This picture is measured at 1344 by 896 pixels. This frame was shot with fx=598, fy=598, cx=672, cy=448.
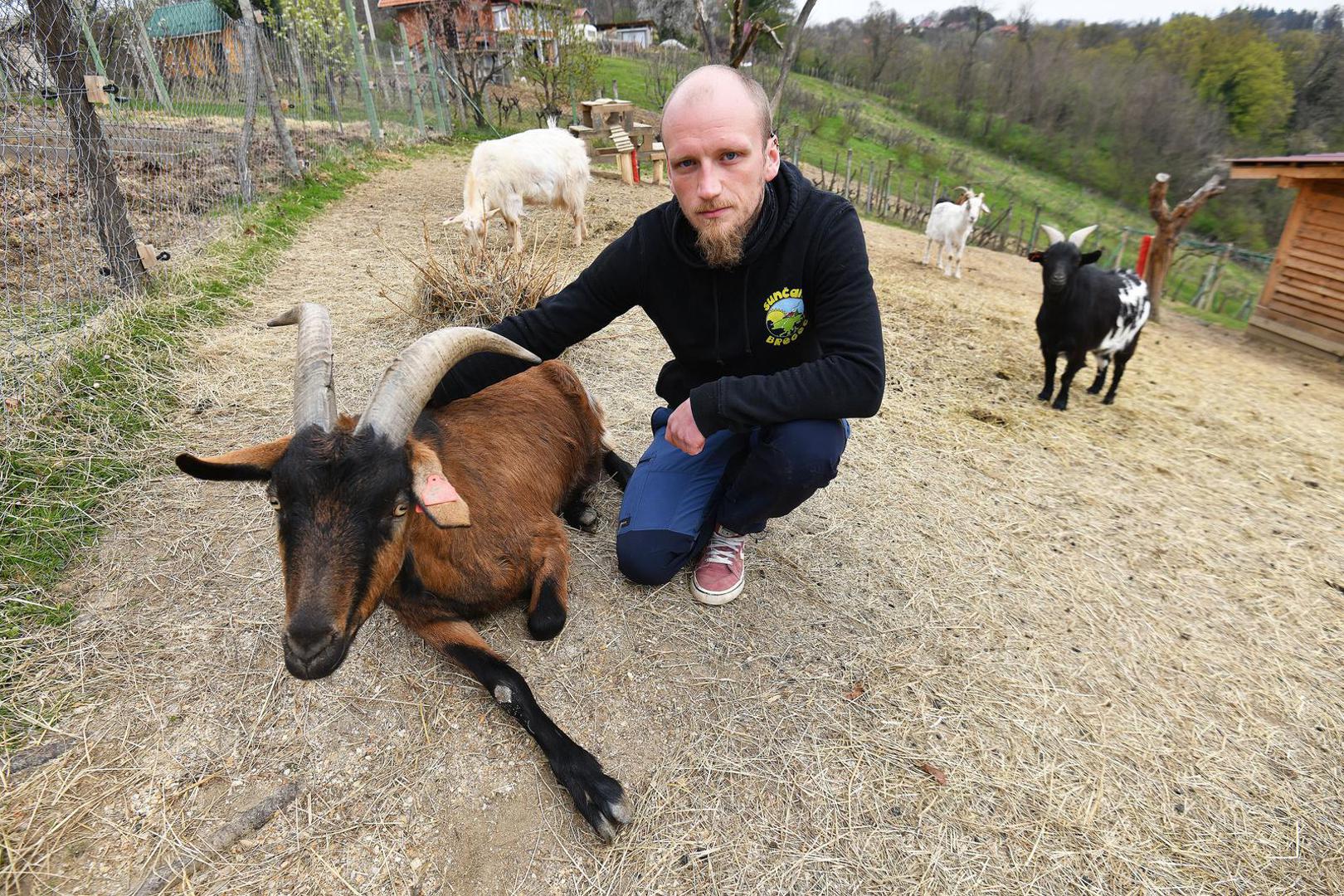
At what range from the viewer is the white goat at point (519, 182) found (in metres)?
7.49

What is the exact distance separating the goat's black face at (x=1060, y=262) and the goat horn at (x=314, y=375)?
225 inches

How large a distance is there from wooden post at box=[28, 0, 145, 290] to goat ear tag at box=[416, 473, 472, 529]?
4801mm

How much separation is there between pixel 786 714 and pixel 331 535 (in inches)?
68.6

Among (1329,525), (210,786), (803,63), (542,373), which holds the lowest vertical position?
(1329,525)

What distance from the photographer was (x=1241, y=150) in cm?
3756

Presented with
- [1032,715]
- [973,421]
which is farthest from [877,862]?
[973,421]

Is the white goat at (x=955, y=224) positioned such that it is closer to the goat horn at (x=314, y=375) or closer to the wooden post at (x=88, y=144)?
the goat horn at (x=314, y=375)

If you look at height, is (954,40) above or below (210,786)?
above

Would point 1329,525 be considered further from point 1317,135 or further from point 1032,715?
point 1317,135

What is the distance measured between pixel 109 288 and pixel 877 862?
6414mm

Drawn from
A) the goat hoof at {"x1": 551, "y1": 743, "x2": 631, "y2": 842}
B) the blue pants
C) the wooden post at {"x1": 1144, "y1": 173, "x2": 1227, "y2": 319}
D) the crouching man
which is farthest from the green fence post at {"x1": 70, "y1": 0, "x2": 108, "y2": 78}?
the wooden post at {"x1": 1144, "y1": 173, "x2": 1227, "y2": 319}

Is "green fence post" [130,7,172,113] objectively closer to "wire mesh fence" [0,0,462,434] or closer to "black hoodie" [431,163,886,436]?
"wire mesh fence" [0,0,462,434]

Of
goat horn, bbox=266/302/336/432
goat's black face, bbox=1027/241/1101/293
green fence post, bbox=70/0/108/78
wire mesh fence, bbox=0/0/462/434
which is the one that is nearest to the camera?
goat horn, bbox=266/302/336/432

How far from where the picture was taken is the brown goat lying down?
1705 mm
